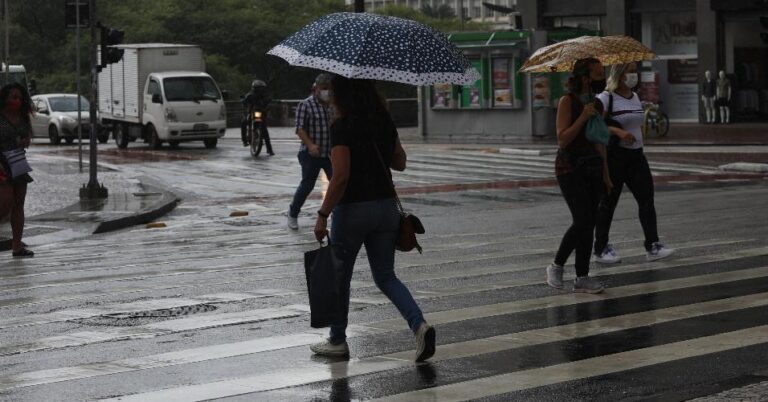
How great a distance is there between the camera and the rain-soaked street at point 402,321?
776 cm

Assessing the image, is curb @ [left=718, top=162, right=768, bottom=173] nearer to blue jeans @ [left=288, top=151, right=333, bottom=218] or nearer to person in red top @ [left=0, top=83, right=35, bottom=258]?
blue jeans @ [left=288, top=151, right=333, bottom=218]

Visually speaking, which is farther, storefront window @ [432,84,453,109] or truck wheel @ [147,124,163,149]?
storefront window @ [432,84,453,109]

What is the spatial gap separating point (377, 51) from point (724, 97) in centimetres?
4049

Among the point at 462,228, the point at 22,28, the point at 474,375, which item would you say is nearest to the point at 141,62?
the point at 462,228

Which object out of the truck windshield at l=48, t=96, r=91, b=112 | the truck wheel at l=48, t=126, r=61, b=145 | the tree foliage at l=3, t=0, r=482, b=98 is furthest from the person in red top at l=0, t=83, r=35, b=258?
the tree foliage at l=3, t=0, r=482, b=98

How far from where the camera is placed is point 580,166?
11023 millimetres

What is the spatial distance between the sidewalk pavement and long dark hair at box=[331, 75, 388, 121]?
938 centimetres

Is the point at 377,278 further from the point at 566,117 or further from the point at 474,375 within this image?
the point at 566,117

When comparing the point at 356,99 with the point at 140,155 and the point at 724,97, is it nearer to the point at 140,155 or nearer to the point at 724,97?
the point at 140,155

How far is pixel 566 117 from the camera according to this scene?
36.2ft

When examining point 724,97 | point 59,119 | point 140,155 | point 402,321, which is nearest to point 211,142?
point 140,155

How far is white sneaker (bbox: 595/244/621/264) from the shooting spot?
509 inches

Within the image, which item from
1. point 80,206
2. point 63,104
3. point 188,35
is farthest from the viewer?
point 188,35

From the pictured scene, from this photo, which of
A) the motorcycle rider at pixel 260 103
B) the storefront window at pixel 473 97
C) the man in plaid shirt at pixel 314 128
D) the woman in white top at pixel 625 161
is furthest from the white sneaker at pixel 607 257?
the storefront window at pixel 473 97
